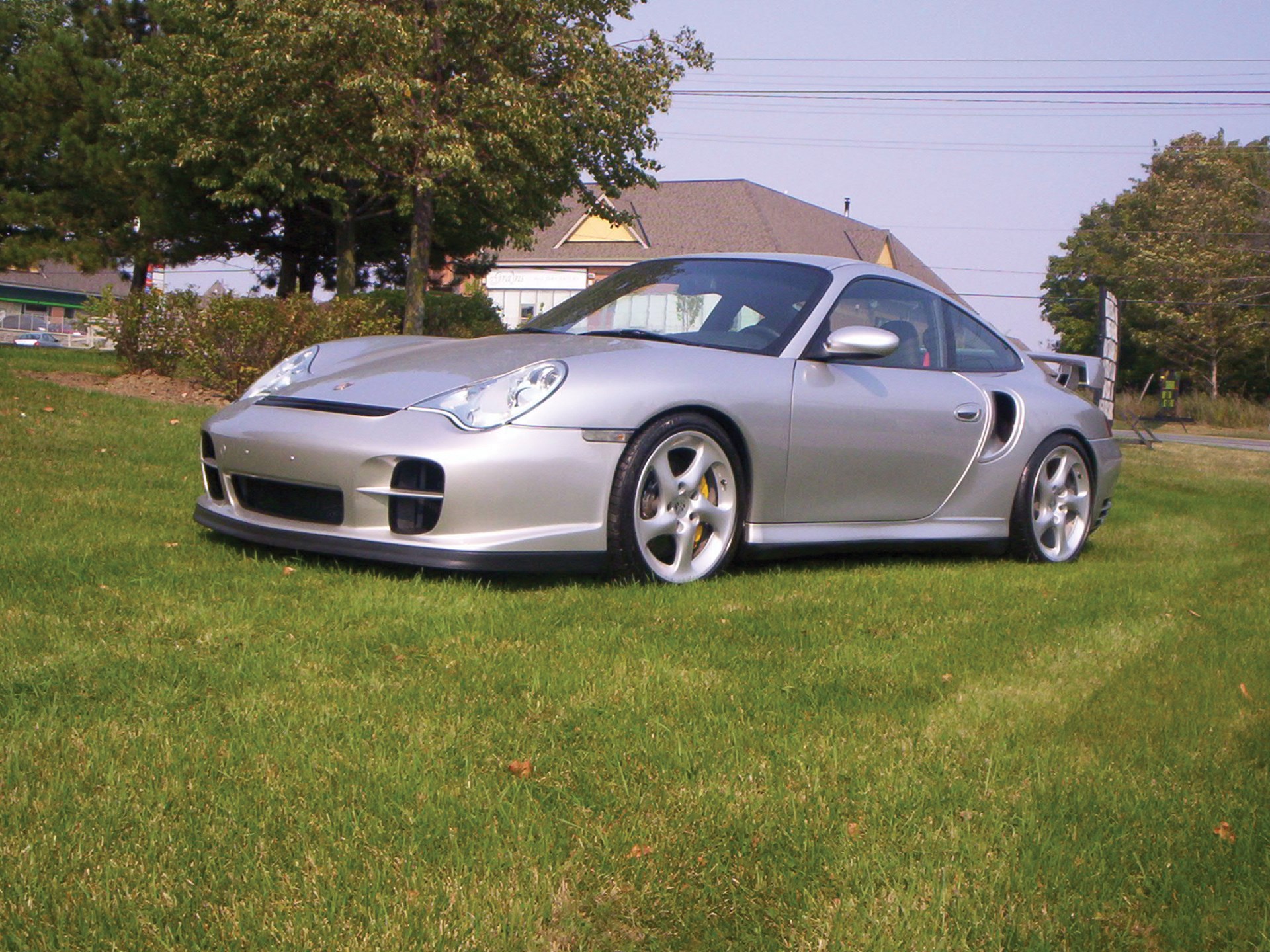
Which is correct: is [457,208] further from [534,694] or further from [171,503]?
[534,694]

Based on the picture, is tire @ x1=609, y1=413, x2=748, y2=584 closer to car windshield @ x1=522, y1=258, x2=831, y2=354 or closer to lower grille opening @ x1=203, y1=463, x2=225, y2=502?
car windshield @ x1=522, y1=258, x2=831, y2=354

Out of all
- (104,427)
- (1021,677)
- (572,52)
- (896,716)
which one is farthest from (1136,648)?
(572,52)

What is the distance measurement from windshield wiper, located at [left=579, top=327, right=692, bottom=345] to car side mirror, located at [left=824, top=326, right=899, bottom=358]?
0.59 meters

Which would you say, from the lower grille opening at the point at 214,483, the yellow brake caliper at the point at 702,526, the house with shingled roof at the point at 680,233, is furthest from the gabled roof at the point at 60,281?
the yellow brake caliper at the point at 702,526

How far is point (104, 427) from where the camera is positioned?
8750 mm

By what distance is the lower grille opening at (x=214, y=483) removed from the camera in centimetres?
519

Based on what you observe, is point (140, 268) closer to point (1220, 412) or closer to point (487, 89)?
point (487, 89)

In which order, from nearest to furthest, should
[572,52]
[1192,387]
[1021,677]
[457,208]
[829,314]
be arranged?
[1021,677]
[829,314]
[572,52]
[457,208]
[1192,387]

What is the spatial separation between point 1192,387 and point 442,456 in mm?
58092

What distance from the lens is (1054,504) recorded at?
22.0 ft

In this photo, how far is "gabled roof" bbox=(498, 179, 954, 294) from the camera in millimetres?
48812

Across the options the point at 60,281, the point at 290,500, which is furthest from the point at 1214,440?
the point at 60,281

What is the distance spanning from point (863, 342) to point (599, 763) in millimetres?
3029

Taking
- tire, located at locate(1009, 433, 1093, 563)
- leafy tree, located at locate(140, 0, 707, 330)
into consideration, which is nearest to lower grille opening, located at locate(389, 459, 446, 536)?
tire, located at locate(1009, 433, 1093, 563)
